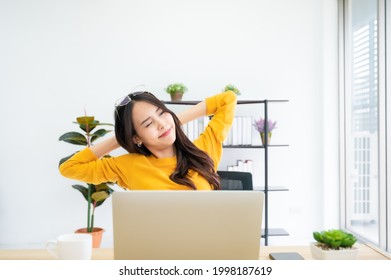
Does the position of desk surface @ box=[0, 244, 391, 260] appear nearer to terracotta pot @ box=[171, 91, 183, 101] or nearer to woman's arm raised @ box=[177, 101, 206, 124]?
woman's arm raised @ box=[177, 101, 206, 124]

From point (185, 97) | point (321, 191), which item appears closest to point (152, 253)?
point (185, 97)

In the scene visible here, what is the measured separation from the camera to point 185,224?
0.93m

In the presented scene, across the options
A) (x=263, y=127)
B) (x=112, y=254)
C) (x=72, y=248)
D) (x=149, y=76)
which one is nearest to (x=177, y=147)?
(x=112, y=254)

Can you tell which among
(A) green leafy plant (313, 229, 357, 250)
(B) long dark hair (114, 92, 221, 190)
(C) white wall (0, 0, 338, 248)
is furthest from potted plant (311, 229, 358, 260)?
(C) white wall (0, 0, 338, 248)

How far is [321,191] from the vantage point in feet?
12.7

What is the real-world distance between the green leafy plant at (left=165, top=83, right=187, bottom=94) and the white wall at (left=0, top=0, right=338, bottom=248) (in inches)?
8.7

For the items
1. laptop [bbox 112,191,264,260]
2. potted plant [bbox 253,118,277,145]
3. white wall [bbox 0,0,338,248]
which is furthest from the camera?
white wall [bbox 0,0,338,248]

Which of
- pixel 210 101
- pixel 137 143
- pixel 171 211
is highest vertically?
pixel 210 101

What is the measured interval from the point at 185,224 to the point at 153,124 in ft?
2.03

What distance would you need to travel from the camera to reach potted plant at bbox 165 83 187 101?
359cm
